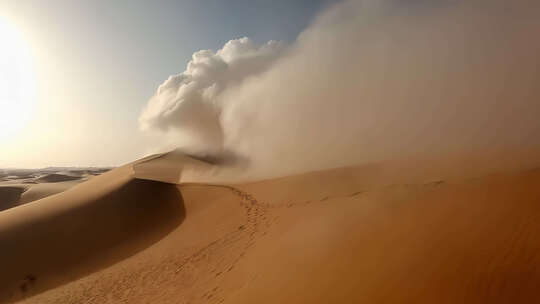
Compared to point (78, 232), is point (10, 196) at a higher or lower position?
higher

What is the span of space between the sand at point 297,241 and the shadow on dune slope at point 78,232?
0.07 m

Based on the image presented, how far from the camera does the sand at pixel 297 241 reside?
473cm

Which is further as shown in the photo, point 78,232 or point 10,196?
point 10,196

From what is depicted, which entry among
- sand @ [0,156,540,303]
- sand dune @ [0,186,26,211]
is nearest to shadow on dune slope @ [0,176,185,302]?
sand @ [0,156,540,303]

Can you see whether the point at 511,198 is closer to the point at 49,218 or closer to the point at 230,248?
the point at 230,248

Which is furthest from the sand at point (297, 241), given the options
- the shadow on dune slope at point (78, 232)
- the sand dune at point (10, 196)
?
the sand dune at point (10, 196)

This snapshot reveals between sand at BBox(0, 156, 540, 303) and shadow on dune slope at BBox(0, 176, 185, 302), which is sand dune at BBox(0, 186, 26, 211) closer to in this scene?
shadow on dune slope at BBox(0, 176, 185, 302)

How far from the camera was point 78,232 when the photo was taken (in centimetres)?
1297

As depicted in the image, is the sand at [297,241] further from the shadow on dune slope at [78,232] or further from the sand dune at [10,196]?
the sand dune at [10,196]

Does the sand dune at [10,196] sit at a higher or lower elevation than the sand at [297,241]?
higher

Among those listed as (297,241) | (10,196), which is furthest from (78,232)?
(10,196)

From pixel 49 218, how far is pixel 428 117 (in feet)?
76.3

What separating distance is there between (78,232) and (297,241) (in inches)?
463

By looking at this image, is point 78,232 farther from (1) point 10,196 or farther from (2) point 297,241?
(1) point 10,196
